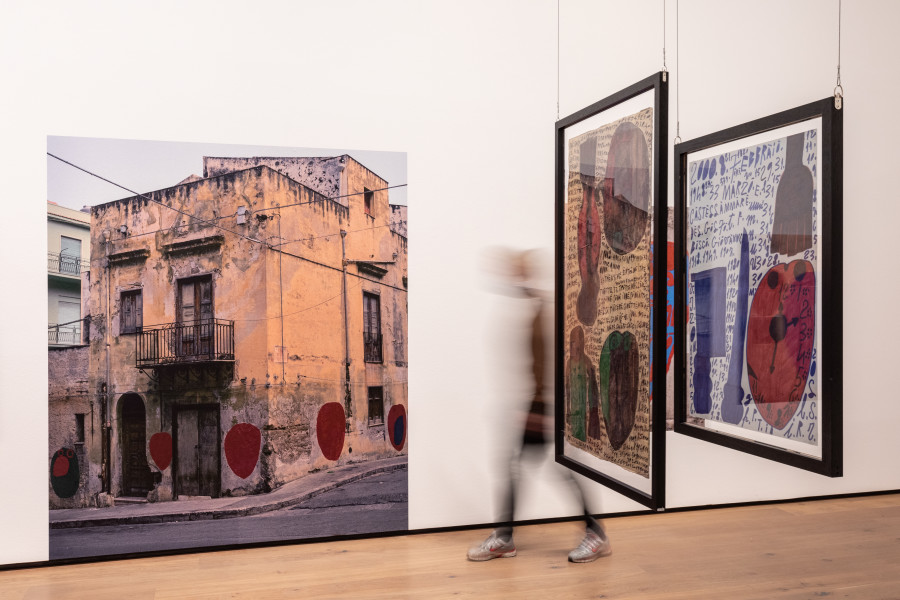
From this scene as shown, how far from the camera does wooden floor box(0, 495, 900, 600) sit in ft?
10.2

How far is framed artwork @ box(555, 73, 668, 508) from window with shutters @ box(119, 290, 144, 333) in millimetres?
2165

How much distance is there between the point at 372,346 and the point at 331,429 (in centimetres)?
50

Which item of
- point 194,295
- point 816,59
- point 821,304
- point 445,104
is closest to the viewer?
point 821,304

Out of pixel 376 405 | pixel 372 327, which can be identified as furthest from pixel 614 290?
pixel 376 405

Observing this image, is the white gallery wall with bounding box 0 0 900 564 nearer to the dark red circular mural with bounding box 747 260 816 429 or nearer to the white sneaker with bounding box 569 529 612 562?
the white sneaker with bounding box 569 529 612 562

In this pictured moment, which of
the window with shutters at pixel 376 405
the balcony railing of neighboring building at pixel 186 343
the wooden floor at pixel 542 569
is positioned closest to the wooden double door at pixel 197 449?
the balcony railing of neighboring building at pixel 186 343

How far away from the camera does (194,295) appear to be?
145 inches

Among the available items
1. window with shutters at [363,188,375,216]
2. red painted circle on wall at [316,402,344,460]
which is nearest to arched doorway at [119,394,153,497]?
red painted circle on wall at [316,402,344,460]

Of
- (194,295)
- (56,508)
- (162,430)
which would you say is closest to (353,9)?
(194,295)

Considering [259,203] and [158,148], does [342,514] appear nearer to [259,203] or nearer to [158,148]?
[259,203]

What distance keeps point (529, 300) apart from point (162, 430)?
1.99m

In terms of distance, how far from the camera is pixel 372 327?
12.9 ft

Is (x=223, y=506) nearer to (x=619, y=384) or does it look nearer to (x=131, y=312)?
(x=131, y=312)

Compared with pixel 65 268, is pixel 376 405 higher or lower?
lower
